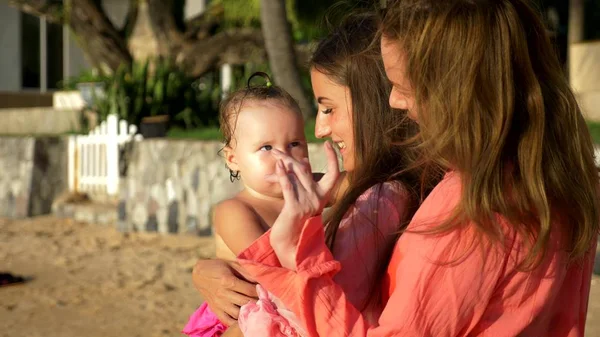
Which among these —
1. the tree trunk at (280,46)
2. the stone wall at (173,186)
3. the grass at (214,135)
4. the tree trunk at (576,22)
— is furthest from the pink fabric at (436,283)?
the tree trunk at (576,22)

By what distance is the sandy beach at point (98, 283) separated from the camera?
552cm

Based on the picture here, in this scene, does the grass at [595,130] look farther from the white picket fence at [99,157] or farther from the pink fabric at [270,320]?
the pink fabric at [270,320]

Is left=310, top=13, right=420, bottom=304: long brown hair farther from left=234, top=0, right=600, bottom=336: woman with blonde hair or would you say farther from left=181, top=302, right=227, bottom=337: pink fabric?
left=181, top=302, right=227, bottom=337: pink fabric

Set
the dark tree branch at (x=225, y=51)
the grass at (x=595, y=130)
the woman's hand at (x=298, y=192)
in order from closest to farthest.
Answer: the woman's hand at (x=298, y=192) < the grass at (x=595, y=130) < the dark tree branch at (x=225, y=51)

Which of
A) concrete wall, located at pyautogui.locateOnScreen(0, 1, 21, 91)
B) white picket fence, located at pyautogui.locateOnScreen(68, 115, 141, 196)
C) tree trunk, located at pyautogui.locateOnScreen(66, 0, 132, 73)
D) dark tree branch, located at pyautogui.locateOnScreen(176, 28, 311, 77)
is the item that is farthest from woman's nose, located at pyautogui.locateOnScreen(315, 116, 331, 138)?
concrete wall, located at pyautogui.locateOnScreen(0, 1, 21, 91)

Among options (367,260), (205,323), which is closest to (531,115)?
(367,260)

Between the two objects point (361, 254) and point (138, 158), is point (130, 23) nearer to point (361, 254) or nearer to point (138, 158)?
point (138, 158)

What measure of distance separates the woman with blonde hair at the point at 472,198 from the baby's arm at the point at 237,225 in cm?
56

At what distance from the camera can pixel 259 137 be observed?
7.52ft

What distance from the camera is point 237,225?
7.59 ft

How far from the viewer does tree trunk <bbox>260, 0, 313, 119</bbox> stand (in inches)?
394

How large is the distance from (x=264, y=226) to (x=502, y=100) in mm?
926

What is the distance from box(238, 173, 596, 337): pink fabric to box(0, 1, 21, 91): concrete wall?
725 inches

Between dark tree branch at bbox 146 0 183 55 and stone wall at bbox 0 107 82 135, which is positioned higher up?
dark tree branch at bbox 146 0 183 55
